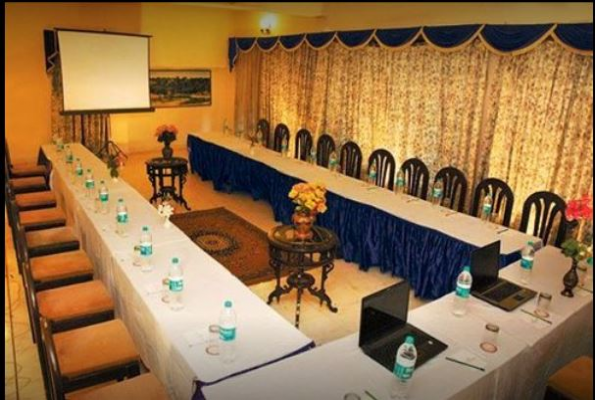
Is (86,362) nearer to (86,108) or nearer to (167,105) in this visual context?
(86,108)

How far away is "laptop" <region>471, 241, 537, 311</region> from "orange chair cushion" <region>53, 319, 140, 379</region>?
204cm

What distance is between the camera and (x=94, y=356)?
2527 mm

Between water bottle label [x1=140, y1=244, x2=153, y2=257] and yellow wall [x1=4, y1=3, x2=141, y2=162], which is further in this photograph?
yellow wall [x1=4, y1=3, x2=141, y2=162]

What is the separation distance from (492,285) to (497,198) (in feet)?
5.78

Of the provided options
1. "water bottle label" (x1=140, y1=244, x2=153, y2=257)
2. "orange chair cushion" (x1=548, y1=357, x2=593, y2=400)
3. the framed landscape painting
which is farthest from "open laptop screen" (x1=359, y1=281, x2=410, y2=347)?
the framed landscape painting

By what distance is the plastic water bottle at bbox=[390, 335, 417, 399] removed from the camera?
200 cm

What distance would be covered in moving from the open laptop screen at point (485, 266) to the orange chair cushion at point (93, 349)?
2.04m

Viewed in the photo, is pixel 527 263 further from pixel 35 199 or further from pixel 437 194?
pixel 35 199

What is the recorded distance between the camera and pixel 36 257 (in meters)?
3.85

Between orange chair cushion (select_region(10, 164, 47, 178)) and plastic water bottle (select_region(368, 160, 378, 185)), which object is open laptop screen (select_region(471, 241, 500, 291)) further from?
orange chair cushion (select_region(10, 164, 47, 178))

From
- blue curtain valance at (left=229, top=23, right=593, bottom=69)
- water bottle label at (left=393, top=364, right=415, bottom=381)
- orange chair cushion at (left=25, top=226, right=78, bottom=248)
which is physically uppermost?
blue curtain valance at (left=229, top=23, right=593, bottom=69)

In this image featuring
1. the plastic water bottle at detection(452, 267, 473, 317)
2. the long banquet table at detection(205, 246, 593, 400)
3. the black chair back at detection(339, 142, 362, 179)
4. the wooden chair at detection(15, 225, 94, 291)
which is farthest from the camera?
the black chair back at detection(339, 142, 362, 179)

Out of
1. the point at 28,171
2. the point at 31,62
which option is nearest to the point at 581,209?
the point at 28,171

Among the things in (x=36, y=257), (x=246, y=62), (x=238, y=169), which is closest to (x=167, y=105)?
(x=246, y=62)
